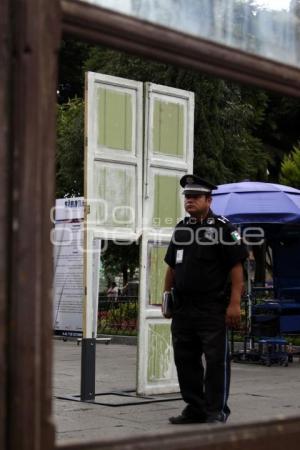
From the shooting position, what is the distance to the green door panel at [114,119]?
7.85 m

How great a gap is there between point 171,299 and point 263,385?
320cm

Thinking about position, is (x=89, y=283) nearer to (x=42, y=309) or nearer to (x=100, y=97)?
(x=100, y=97)

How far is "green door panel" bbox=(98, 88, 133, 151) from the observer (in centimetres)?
785

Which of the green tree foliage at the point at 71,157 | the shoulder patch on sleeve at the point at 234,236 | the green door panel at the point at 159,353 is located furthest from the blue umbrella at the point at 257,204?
the green tree foliage at the point at 71,157

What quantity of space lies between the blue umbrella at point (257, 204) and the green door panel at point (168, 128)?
9.01 ft

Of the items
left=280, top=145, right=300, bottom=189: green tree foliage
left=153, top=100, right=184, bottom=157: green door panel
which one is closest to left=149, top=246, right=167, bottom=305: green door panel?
left=153, top=100, right=184, bottom=157: green door panel

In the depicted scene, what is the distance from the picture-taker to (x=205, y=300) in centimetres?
636

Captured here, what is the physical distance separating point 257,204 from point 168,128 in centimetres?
320

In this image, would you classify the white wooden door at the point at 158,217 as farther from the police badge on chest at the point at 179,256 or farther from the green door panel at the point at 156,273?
the police badge on chest at the point at 179,256

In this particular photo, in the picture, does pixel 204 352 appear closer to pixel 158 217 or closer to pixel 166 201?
pixel 158 217

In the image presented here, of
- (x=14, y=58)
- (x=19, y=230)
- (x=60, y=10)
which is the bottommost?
(x=19, y=230)

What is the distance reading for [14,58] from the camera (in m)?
2.53

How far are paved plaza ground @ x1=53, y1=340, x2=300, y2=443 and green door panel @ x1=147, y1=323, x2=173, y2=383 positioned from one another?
0.43 metres

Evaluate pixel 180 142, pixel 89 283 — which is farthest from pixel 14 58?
pixel 180 142
